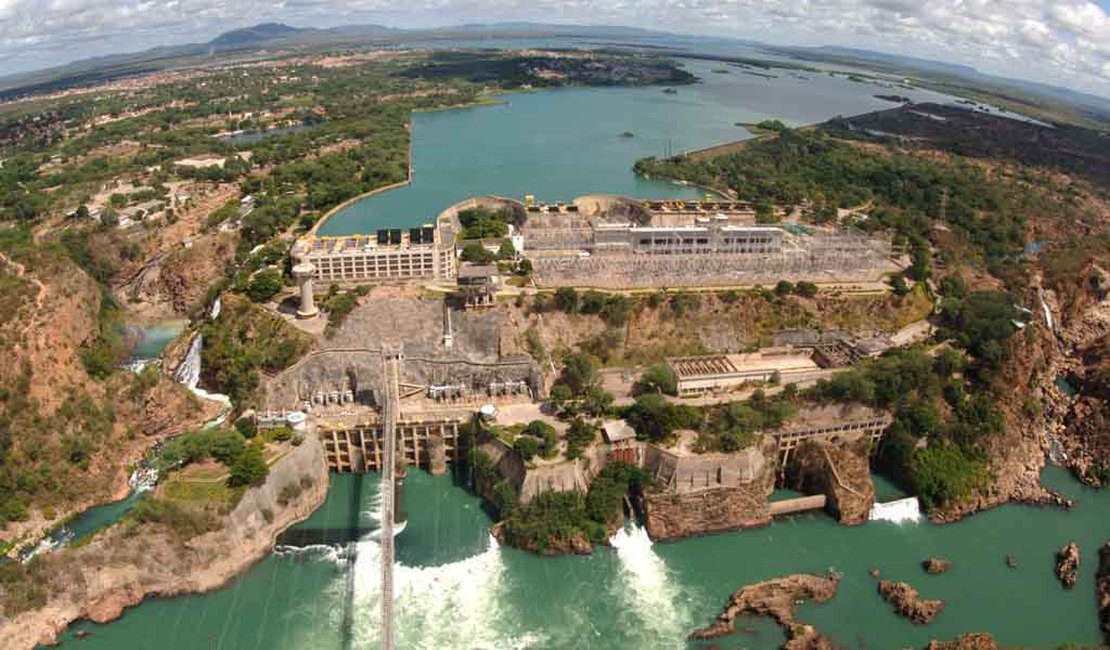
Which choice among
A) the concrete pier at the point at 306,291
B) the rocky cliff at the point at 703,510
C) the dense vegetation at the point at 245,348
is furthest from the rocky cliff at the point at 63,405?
the rocky cliff at the point at 703,510

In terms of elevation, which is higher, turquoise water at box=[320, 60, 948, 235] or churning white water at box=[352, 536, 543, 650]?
turquoise water at box=[320, 60, 948, 235]

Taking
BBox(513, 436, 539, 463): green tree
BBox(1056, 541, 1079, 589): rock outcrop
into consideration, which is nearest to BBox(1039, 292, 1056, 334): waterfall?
BBox(1056, 541, 1079, 589): rock outcrop

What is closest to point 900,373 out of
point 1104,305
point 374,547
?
point 1104,305

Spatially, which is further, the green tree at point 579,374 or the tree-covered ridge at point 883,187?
the tree-covered ridge at point 883,187

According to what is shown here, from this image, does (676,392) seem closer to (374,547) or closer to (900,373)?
(900,373)

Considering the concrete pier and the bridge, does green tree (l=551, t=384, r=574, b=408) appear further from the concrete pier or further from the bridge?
the concrete pier

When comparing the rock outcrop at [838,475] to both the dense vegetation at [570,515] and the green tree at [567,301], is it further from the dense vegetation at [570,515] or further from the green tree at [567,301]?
the green tree at [567,301]
